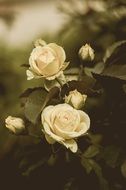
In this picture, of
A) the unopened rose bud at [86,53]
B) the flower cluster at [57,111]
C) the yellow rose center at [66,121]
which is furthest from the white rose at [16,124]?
the unopened rose bud at [86,53]

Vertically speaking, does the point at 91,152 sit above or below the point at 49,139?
below

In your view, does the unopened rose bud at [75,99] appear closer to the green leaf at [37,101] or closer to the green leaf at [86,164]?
the green leaf at [37,101]

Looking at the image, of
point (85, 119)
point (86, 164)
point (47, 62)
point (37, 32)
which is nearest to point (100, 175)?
point (86, 164)

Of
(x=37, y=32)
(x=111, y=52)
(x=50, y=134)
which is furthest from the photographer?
(x=37, y=32)

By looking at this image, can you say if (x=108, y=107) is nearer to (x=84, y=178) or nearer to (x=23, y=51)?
(x=84, y=178)

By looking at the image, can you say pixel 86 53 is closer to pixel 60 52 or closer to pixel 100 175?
pixel 60 52
